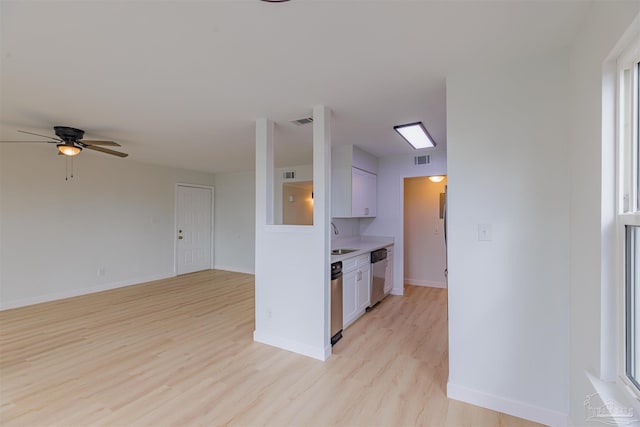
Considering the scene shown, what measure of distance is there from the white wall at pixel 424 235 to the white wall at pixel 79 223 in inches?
199

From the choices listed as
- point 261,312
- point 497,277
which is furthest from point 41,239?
point 497,277

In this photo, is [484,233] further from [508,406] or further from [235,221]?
[235,221]

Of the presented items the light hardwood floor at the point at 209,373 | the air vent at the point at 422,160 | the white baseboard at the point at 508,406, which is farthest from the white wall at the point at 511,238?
the air vent at the point at 422,160

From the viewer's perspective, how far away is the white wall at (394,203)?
16.0 ft

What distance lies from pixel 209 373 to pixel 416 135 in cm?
346

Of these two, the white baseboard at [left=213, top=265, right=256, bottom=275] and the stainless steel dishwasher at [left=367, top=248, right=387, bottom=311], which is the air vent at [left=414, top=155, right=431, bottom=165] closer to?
the stainless steel dishwasher at [left=367, top=248, right=387, bottom=311]

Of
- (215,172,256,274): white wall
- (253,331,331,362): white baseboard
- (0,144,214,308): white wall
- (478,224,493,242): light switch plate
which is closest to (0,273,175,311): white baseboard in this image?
(0,144,214,308): white wall

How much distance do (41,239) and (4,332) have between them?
1629 mm

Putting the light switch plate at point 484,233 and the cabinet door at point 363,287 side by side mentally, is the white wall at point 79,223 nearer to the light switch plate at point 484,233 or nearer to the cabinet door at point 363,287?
the cabinet door at point 363,287

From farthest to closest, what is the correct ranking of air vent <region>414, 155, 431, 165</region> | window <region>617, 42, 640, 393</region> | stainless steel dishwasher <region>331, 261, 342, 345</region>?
air vent <region>414, 155, 431, 165</region> → stainless steel dishwasher <region>331, 261, 342, 345</region> → window <region>617, 42, 640, 393</region>

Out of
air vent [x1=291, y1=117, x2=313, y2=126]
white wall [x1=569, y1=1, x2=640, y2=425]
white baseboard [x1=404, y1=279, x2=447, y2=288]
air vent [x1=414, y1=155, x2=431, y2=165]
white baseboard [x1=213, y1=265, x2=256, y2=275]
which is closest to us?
white wall [x1=569, y1=1, x2=640, y2=425]

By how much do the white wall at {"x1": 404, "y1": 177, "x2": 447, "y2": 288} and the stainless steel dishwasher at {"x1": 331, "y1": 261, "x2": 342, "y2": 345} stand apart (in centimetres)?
299

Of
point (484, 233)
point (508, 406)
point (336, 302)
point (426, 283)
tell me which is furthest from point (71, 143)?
point (426, 283)

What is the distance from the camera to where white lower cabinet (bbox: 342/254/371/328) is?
11.0 ft
